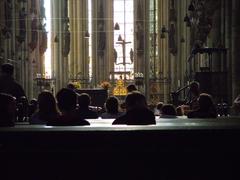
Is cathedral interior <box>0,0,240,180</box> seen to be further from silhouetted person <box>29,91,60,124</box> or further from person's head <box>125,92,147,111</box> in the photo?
silhouetted person <box>29,91,60,124</box>

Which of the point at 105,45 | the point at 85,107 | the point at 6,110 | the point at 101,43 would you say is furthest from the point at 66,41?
the point at 6,110

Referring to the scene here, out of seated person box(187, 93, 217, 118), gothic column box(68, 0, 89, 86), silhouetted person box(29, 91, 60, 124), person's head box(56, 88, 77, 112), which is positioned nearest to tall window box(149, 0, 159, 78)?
gothic column box(68, 0, 89, 86)

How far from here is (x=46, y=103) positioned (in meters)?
6.12

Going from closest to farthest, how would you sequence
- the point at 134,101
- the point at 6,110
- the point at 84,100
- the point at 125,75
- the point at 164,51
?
the point at 6,110
the point at 134,101
the point at 84,100
the point at 164,51
the point at 125,75

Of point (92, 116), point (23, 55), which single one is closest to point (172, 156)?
point (92, 116)

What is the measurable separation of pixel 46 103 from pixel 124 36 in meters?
30.7

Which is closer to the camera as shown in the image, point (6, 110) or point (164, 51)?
point (6, 110)

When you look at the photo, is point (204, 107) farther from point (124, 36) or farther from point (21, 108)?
point (124, 36)

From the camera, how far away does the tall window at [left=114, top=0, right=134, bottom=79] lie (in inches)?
1406

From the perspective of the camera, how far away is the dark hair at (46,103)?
611 centimetres

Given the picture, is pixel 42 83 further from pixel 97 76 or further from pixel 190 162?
pixel 190 162

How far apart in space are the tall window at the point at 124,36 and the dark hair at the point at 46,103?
94.0 feet

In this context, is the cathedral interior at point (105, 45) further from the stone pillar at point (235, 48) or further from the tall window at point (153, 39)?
the stone pillar at point (235, 48)

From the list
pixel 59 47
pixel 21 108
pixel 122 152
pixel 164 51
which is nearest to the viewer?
pixel 122 152
